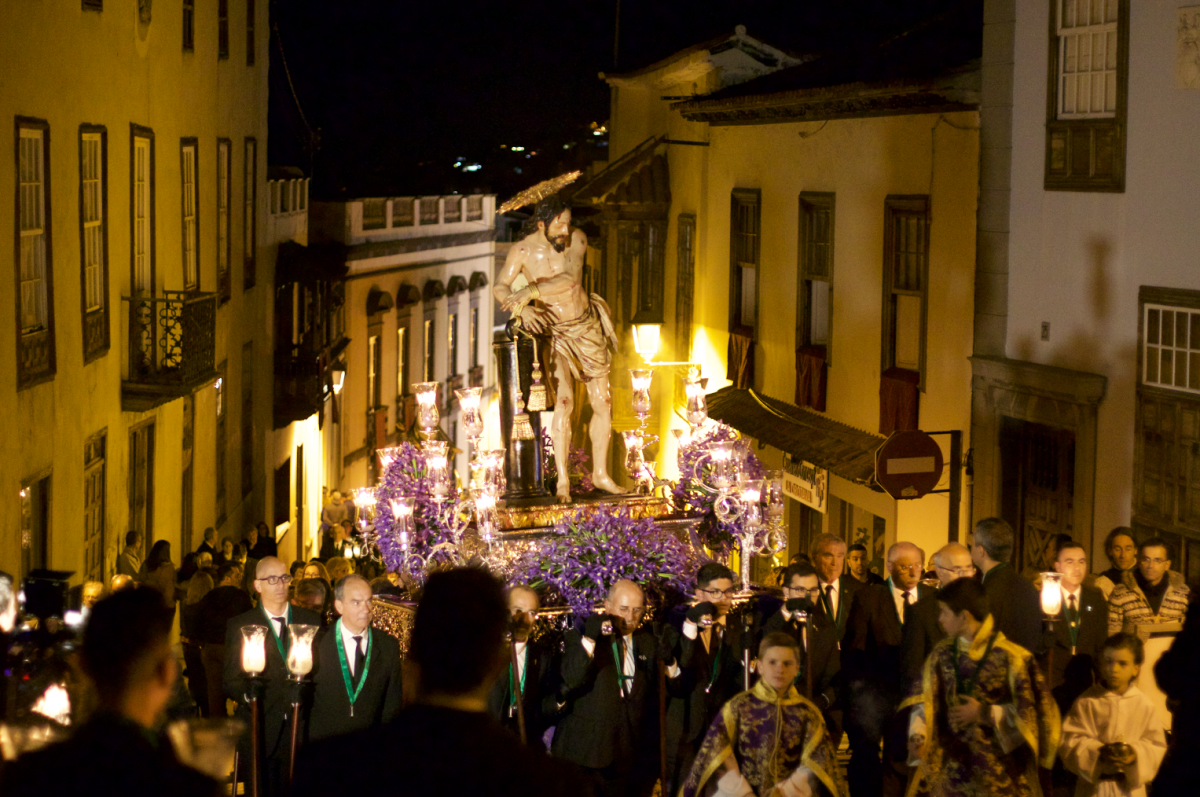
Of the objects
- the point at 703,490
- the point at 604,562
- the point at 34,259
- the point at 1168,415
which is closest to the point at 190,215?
the point at 34,259

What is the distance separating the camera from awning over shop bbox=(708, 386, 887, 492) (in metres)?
16.6

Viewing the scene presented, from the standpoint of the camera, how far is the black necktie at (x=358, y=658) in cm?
843

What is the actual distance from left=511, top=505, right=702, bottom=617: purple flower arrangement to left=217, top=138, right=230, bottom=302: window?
1118 cm

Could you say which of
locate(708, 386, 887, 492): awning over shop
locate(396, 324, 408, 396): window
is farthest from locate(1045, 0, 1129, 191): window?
locate(396, 324, 408, 396): window

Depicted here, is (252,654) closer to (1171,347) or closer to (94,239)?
(1171,347)

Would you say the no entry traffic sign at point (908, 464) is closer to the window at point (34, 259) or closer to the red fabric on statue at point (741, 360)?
the red fabric on statue at point (741, 360)

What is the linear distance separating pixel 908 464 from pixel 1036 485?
45.3 inches

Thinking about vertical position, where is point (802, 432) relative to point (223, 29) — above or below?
below

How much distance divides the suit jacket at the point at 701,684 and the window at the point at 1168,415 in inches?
165

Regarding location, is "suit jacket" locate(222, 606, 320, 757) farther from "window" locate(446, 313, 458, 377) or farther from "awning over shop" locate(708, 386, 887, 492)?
"window" locate(446, 313, 458, 377)

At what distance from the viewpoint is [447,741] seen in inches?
145

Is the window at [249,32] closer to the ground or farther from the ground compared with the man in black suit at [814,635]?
farther from the ground

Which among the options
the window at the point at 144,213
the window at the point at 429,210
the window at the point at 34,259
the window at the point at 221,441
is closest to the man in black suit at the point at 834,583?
the window at the point at 34,259

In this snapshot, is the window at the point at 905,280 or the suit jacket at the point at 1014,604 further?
the window at the point at 905,280
